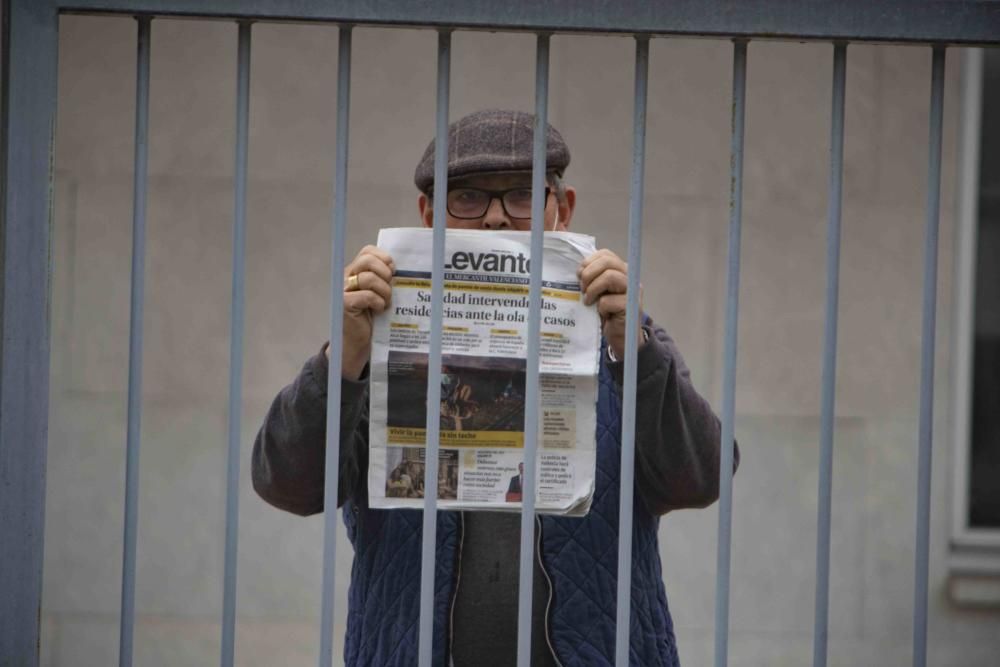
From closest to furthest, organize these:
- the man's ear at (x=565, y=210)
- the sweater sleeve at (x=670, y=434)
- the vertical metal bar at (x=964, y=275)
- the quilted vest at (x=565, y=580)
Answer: the sweater sleeve at (x=670, y=434) < the quilted vest at (x=565, y=580) < the man's ear at (x=565, y=210) < the vertical metal bar at (x=964, y=275)

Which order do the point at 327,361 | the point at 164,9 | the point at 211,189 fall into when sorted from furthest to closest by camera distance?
the point at 211,189
the point at 327,361
the point at 164,9

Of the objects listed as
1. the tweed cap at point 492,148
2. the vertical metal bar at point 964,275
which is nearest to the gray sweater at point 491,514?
the tweed cap at point 492,148

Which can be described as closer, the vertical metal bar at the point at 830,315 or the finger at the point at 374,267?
the vertical metal bar at the point at 830,315

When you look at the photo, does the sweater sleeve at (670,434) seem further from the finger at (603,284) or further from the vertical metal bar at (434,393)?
the vertical metal bar at (434,393)

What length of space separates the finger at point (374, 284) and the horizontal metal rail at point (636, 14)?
1.07ft

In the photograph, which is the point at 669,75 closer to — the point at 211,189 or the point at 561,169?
the point at 211,189

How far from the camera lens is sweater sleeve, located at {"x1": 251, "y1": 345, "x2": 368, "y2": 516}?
210 cm

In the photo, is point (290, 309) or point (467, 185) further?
point (290, 309)

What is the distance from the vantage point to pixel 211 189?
177 inches

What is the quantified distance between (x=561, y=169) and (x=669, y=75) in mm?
2075

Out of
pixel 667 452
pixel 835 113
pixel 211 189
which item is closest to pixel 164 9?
pixel 835 113

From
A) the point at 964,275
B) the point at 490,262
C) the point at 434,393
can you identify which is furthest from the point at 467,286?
the point at 964,275

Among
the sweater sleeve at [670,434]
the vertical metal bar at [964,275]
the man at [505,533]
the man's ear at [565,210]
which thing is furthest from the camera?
the vertical metal bar at [964,275]

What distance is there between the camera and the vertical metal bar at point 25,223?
1734mm
